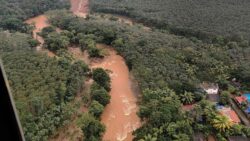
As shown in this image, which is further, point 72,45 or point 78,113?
point 72,45

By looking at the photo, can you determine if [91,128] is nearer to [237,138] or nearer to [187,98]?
[187,98]

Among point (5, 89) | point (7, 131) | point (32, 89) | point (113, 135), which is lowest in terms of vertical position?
point (113, 135)

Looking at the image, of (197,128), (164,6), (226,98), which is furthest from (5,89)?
(164,6)

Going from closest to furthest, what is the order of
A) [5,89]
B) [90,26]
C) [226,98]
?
[5,89], [226,98], [90,26]

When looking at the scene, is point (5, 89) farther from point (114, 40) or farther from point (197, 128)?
point (114, 40)

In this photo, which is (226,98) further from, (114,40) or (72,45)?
(72,45)

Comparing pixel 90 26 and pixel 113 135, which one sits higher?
pixel 90 26

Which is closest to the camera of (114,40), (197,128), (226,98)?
(197,128)
